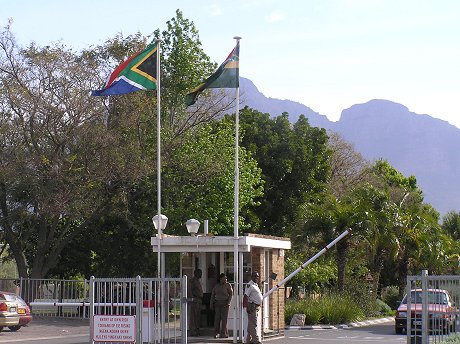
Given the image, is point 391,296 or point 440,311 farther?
point 391,296

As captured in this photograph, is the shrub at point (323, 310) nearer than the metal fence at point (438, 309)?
No

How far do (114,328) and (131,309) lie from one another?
1123 mm

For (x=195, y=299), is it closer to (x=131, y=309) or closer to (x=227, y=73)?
(x=131, y=309)

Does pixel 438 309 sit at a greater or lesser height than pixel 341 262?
lesser

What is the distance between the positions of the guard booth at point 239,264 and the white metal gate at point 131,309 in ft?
14.6

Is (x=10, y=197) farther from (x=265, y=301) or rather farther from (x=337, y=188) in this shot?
(x=337, y=188)

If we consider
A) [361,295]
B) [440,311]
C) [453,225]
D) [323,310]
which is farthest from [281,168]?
[440,311]

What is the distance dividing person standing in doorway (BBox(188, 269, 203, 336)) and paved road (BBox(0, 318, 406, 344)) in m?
0.58

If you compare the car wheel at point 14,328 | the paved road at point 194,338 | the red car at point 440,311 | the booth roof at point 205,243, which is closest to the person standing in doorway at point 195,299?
the paved road at point 194,338

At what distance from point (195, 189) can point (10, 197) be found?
8.03m

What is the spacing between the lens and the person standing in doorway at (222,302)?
24125 millimetres

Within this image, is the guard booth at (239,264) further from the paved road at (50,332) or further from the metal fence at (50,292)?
the metal fence at (50,292)

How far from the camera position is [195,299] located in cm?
2492

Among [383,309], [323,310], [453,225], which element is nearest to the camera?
[323,310]
